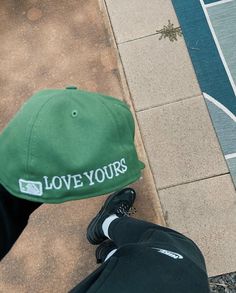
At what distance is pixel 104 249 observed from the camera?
2.91m

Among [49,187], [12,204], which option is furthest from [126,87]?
[49,187]

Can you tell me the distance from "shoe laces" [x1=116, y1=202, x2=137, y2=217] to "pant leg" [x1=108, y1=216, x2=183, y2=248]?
0.92 feet

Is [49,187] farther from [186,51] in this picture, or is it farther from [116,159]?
[186,51]

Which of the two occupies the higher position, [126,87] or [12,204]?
[126,87]

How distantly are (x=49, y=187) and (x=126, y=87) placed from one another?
6.20 ft

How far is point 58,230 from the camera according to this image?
122 inches

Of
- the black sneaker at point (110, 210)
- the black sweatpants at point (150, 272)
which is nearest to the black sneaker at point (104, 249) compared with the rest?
the black sneaker at point (110, 210)

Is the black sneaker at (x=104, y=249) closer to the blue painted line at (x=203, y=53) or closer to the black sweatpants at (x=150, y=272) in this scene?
the black sweatpants at (x=150, y=272)

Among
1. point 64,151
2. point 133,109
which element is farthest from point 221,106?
point 64,151

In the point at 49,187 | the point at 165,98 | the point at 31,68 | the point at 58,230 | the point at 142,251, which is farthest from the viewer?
the point at 31,68

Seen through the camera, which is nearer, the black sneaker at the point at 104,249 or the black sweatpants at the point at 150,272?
the black sweatpants at the point at 150,272

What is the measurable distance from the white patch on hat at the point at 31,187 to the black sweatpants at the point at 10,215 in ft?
0.93

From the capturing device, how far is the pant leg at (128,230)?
2376 mm

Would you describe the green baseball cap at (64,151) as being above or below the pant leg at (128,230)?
above
